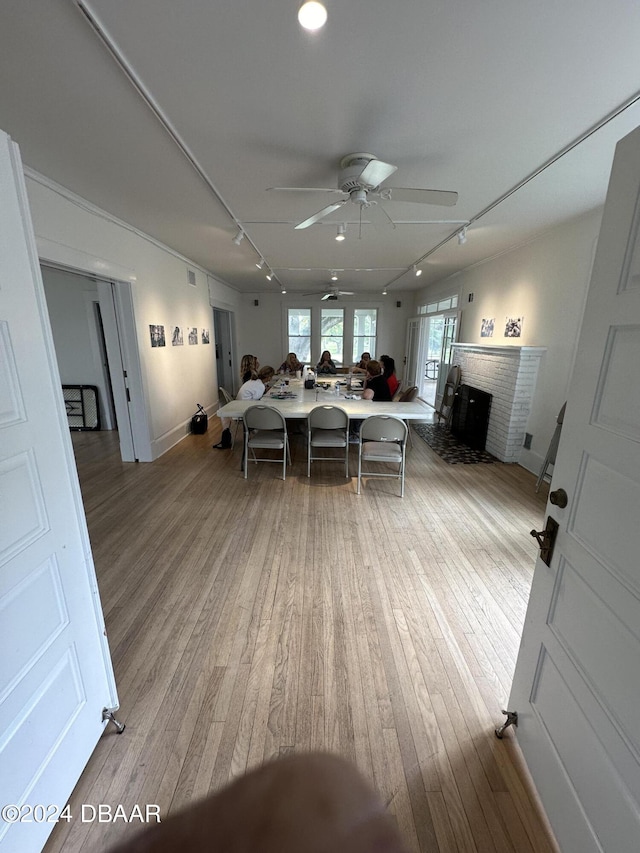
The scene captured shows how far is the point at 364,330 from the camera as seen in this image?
9.85 m

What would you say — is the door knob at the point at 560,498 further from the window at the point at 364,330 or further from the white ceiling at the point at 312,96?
the window at the point at 364,330

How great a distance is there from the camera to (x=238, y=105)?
175 cm

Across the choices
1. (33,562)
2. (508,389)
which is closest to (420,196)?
(33,562)

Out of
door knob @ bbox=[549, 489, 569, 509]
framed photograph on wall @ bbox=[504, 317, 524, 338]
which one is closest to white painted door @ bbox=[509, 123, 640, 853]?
door knob @ bbox=[549, 489, 569, 509]

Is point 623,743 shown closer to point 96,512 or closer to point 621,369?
point 621,369

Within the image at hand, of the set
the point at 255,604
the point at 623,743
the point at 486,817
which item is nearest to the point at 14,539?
the point at 255,604

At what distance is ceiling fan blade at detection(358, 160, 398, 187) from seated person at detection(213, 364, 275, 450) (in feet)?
8.69

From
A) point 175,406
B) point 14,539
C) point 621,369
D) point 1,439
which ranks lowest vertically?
point 175,406

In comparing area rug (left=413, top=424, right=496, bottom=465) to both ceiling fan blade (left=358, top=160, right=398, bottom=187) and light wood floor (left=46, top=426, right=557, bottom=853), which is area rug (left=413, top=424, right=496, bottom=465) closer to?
light wood floor (left=46, top=426, right=557, bottom=853)

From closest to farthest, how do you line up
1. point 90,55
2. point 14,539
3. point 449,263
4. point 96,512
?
1. point 14,539
2. point 90,55
3. point 96,512
4. point 449,263

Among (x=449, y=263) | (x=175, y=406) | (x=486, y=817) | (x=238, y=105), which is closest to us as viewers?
(x=486, y=817)

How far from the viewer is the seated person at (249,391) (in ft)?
14.0

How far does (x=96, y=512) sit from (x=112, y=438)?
2.49 metres

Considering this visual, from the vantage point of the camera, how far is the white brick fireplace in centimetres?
408
